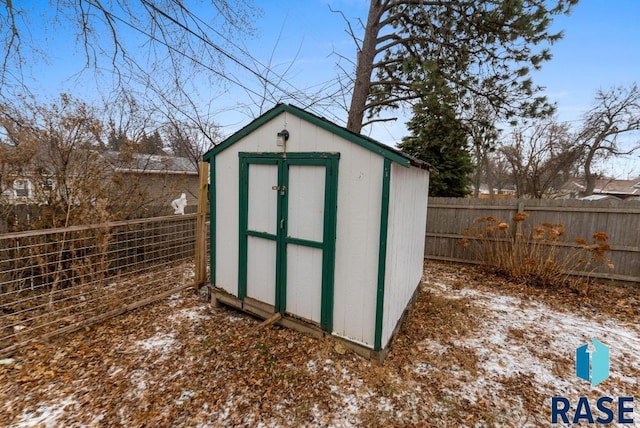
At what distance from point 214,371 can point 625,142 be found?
19.7 meters

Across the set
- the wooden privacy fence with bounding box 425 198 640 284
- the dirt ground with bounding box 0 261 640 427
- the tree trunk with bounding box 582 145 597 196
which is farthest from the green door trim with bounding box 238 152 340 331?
the tree trunk with bounding box 582 145 597 196

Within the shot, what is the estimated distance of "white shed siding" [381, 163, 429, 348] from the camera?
105 inches

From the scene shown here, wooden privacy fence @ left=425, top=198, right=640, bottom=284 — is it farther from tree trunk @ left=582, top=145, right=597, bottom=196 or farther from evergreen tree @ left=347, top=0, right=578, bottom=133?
tree trunk @ left=582, top=145, right=597, bottom=196

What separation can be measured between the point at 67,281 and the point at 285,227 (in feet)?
12.3

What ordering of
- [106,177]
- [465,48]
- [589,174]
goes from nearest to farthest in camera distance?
[106,177] → [465,48] → [589,174]

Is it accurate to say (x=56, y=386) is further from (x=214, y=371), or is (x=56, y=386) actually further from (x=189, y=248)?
(x=189, y=248)

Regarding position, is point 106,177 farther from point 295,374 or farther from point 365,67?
point 365,67

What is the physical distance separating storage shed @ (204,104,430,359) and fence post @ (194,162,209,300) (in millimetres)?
335

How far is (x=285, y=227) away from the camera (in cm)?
312

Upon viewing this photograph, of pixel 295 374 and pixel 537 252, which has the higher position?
pixel 537 252

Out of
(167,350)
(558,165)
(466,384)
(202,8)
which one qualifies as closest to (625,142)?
(558,165)

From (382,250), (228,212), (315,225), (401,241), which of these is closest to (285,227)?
(315,225)

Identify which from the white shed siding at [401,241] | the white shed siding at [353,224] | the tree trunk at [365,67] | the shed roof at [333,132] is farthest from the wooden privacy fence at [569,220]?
the white shed siding at [353,224]

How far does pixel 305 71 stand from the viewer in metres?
6.13
